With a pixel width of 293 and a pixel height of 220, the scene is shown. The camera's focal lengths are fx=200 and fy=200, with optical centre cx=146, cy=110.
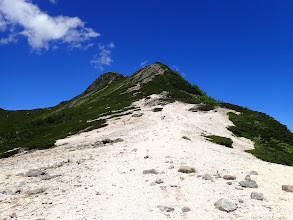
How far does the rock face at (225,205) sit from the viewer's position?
Result: 7999mm

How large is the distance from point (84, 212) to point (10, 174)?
860cm

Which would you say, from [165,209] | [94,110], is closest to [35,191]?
[165,209]

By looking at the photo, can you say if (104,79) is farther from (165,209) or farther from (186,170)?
(165,209)

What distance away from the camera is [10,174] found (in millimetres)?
13375

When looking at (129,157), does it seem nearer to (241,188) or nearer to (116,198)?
(116,198)

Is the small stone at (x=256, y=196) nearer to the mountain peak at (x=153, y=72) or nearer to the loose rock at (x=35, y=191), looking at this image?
the loose rock at (x=35, y=191)

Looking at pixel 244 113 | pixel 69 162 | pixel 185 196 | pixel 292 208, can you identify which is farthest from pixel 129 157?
pixel 244 113

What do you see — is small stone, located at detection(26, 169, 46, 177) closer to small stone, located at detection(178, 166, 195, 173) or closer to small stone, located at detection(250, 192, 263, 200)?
small stone, located at detection(178, 166, 195, 173)

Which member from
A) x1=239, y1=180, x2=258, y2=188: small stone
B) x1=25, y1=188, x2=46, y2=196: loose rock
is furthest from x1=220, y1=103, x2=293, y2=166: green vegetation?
x1=25, y1=188, x2=46, y2=196: loose rock

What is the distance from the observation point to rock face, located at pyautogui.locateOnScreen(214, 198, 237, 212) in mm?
7999

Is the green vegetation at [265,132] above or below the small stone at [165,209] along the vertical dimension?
above

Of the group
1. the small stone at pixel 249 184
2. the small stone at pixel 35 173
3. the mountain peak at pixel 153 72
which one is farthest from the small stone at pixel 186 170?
the mountain peak at pixel 153 72

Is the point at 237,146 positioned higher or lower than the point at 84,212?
higher

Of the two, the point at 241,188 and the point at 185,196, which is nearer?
the point at 185,196
